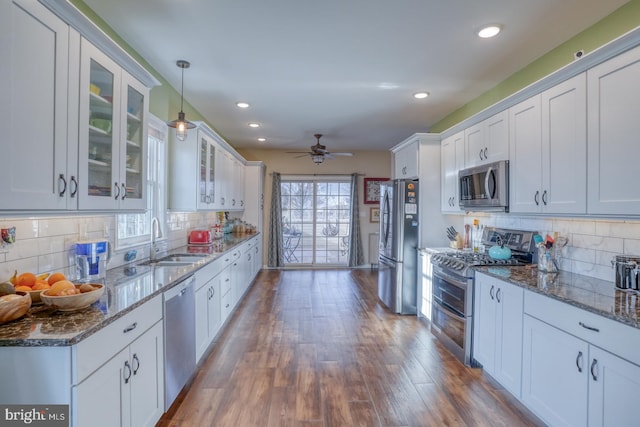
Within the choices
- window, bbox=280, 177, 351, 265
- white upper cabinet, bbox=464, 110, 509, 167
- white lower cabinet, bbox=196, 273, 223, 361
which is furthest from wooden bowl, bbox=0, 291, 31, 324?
window, bbox=280, 177, 351, 265

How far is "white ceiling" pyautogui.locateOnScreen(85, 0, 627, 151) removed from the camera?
2.20 meters

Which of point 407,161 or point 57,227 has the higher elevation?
point 407,161

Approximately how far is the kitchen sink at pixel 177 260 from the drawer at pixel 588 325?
269cm

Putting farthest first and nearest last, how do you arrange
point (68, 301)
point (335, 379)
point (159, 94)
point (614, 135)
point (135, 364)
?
point (159, 94)
point (335, 379)
point (614, 135)
point (135, 364)
point (68, 301)

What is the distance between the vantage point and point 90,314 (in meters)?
1.49

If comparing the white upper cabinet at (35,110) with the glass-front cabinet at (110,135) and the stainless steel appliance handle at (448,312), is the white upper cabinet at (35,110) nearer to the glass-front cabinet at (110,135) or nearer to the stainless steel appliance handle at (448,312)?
the glass-front cabinet at (110,135)

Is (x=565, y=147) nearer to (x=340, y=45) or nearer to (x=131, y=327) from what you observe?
(x=340, y=45)

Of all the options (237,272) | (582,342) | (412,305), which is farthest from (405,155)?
(582,342)

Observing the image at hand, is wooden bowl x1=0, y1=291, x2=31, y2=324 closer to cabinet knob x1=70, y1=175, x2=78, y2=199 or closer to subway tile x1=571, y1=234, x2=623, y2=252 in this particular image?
cabinet knob x1=70, y1=175, x2=78, y2=199

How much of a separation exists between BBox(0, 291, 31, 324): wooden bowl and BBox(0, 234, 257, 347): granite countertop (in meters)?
0.03

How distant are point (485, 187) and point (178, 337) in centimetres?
287

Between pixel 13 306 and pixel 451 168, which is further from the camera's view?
pixel 451 168

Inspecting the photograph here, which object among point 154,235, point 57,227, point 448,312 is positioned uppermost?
point 57,227

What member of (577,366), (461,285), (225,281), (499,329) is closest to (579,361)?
(577,366)
